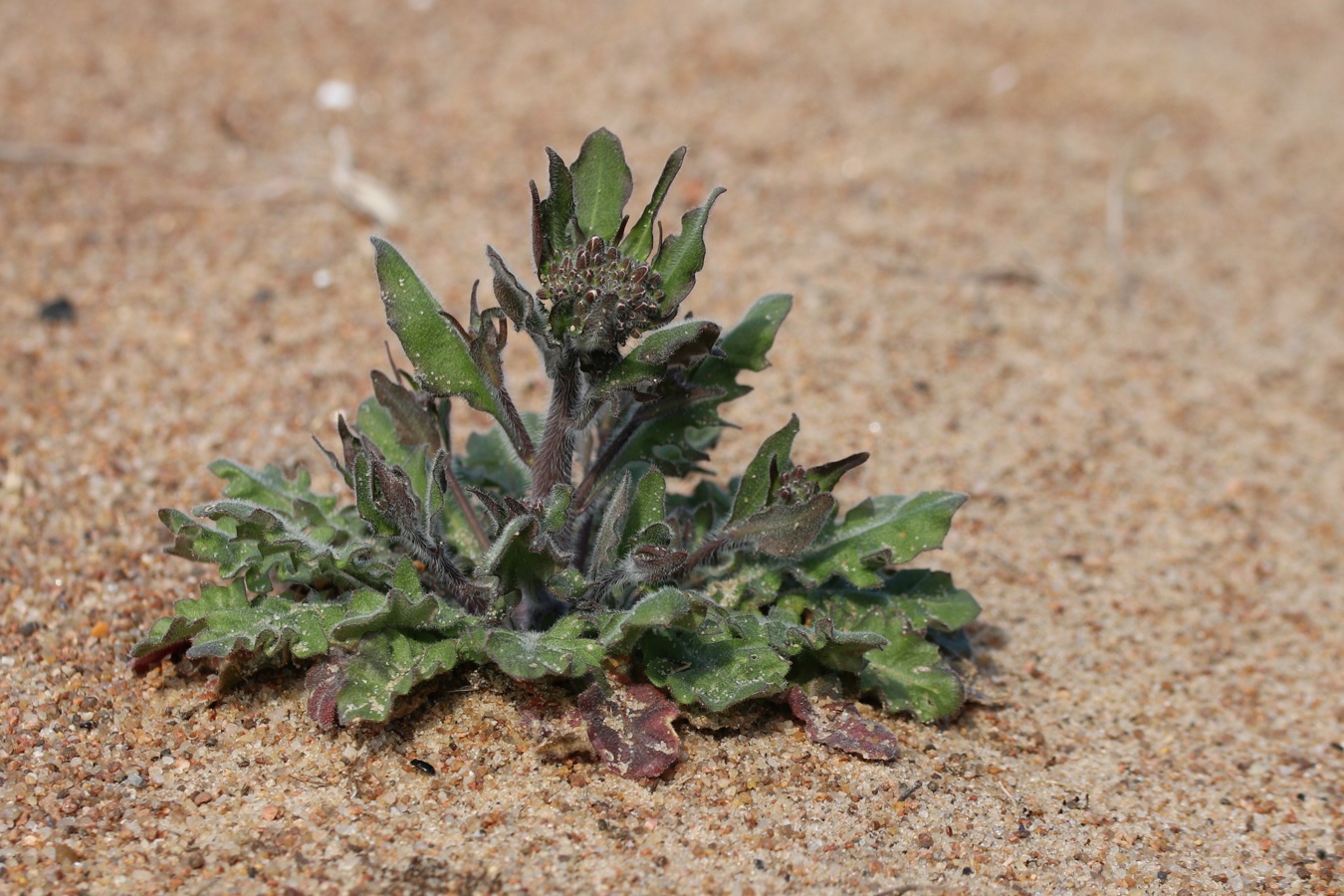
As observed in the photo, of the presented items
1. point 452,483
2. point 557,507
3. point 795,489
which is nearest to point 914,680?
point 795,489

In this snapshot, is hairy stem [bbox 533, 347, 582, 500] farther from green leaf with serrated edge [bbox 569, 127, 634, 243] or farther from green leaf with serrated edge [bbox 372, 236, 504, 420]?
green leaf with serrated edge [bbox 569, 127, 634, 243]

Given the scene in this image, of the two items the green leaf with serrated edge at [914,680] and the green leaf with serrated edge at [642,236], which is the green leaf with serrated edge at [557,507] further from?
the green leaf with serrated edge at [914,680]

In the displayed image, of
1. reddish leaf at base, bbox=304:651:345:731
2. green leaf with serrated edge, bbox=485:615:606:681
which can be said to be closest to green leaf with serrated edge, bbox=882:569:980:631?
green leaf with serrated edge, bbox=485:615:606:681

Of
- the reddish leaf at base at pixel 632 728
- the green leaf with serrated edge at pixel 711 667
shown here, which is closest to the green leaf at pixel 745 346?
the green leaf with serrated edge at pixel 711 667

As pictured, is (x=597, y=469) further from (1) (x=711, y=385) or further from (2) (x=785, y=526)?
(2) (x=785, y=526)

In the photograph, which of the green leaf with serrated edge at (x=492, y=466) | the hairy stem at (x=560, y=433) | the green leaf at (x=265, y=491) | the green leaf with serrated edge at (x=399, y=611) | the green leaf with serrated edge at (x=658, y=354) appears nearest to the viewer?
the green leaf with serrated edge at (x=658, y=354)

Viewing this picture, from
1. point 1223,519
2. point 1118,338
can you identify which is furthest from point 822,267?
point 1223,519
